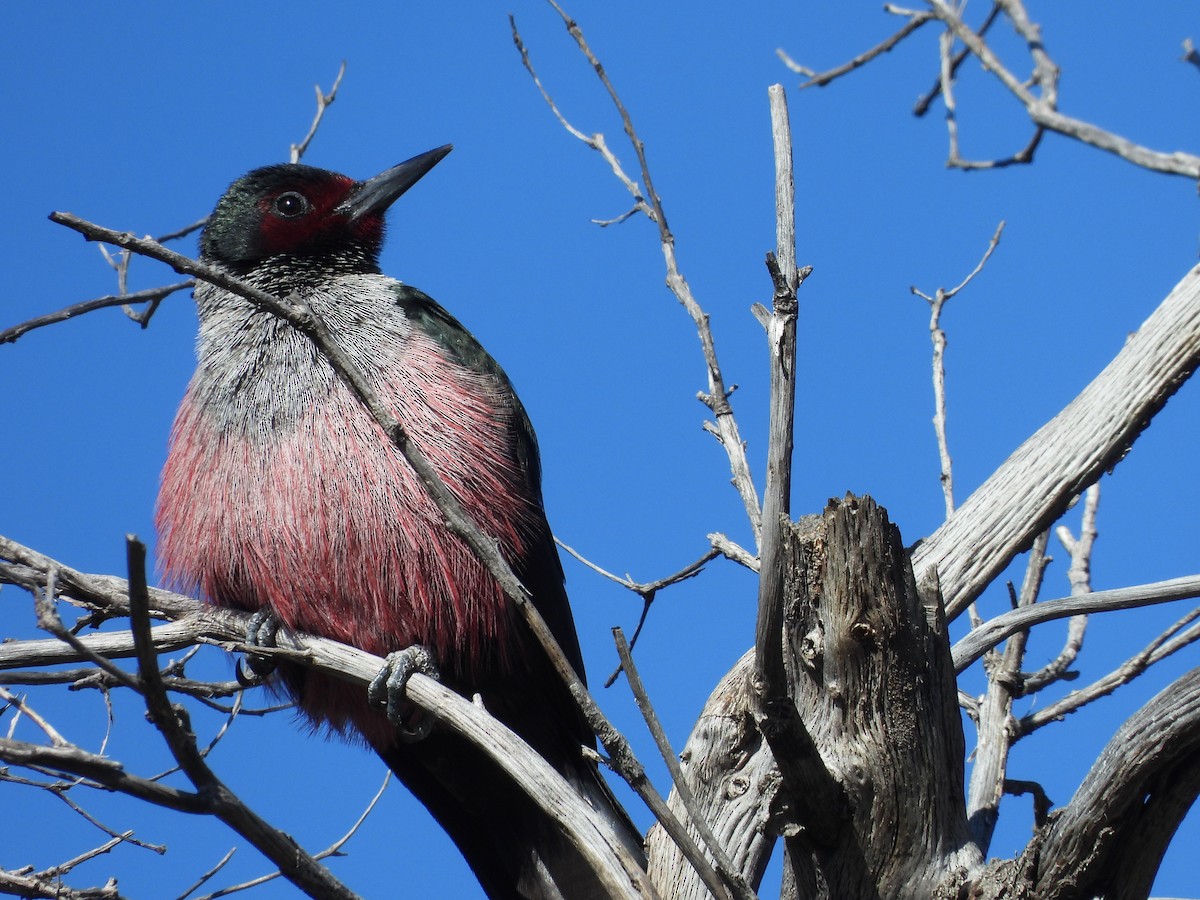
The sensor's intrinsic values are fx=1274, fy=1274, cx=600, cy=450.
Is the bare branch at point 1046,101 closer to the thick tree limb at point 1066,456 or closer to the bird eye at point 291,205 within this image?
the thick tree limb at point 1066,456

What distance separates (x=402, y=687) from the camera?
420 centimetres

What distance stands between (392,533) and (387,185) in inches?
82.9

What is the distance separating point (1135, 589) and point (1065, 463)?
0.52 metres

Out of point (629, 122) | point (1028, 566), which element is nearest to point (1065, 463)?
point (1028, 566)

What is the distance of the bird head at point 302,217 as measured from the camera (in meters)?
5.73

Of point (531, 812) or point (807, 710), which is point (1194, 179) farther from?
point (531, 812)

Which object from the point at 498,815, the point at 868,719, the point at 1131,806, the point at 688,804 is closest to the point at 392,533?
→ the point at 498,815

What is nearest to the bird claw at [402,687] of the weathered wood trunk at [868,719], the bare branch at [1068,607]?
the weathered wood trunk at [868,719]

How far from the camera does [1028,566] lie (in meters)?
4.75

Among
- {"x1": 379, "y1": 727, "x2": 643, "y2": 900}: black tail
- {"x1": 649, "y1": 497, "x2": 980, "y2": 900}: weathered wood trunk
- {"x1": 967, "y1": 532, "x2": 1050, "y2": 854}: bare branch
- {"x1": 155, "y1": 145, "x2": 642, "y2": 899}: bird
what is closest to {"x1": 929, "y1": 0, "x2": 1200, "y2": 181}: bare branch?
{"x1": 649, "y1": 497, "x2": 980, "y2": 900}: weathered wood trunk

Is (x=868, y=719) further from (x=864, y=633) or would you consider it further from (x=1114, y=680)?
(x=1114, y=680)

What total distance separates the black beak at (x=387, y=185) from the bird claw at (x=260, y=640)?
2106 mm

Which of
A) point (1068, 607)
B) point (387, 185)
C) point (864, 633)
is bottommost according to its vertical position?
point (864, 633)

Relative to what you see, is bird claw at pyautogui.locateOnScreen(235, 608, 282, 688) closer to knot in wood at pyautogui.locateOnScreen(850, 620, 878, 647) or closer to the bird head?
the bird head
